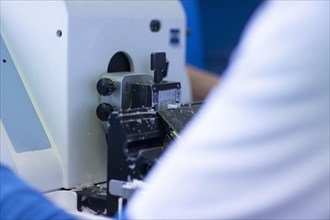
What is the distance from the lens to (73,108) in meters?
1.11

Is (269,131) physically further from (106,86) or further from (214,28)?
(214,28)

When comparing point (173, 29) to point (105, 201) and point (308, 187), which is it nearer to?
point (105, 201)

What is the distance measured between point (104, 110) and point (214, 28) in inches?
43.7

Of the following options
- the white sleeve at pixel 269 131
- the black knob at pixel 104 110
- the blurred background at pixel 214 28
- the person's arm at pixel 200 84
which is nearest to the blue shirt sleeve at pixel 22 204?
the white sleeve at pixel 269 131

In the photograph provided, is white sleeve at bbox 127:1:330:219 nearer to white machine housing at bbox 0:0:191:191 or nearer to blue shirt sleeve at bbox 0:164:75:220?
blue shirt sleeve at bbox 0:164:75:220

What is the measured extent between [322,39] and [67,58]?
59 centimetres

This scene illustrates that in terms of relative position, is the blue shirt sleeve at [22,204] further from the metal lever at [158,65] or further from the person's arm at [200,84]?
the person's arm at [200,84]

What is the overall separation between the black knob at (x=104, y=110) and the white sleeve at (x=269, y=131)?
0.48 meters

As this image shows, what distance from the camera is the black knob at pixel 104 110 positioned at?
3.67 ft

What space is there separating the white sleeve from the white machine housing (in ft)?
1.60

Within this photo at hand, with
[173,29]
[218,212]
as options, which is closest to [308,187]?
[218,212]

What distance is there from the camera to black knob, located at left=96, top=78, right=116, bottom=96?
1.11m

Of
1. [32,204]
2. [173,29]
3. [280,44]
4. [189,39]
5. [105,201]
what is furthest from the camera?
[189,39]

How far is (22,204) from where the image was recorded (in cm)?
77
